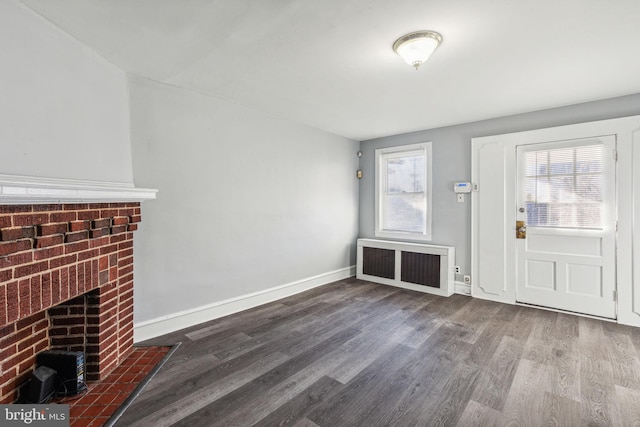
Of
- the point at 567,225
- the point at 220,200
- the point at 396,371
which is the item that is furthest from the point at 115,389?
the point at 567,225

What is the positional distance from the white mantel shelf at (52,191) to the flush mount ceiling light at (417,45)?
225 cm

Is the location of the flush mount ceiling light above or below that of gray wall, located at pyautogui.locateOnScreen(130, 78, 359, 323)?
above

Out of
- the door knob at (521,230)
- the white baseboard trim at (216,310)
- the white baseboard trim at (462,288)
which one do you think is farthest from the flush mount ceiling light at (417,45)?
the white baseboard trim at (462,288)

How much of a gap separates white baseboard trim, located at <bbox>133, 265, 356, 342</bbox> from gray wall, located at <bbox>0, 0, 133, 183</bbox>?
1.38 m

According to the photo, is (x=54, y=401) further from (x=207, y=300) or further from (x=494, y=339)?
(x=494, y=339)

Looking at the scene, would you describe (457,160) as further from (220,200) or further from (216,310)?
(216,310)

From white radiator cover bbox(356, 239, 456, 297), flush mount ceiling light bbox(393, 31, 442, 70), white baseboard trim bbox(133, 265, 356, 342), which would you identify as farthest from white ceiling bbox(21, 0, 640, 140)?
white baseboard trim bbox(133, 265, 356, 342)

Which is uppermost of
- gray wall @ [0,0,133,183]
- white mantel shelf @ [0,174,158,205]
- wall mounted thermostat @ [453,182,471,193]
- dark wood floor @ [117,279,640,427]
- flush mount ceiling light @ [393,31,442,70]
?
flush mount ceiling light @ [393,31,442,70]

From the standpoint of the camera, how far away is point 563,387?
6.66 ft

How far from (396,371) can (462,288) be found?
2407 millimetres

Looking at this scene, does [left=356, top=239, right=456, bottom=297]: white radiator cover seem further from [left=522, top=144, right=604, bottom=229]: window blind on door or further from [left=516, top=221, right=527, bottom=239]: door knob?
[left=522, top=144, right=604, bottom=229]: window blind on door

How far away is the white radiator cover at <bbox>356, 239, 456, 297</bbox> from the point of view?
4090 mm

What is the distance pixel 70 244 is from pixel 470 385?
2.84 m

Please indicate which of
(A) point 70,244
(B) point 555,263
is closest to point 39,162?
(A) point 70,244
